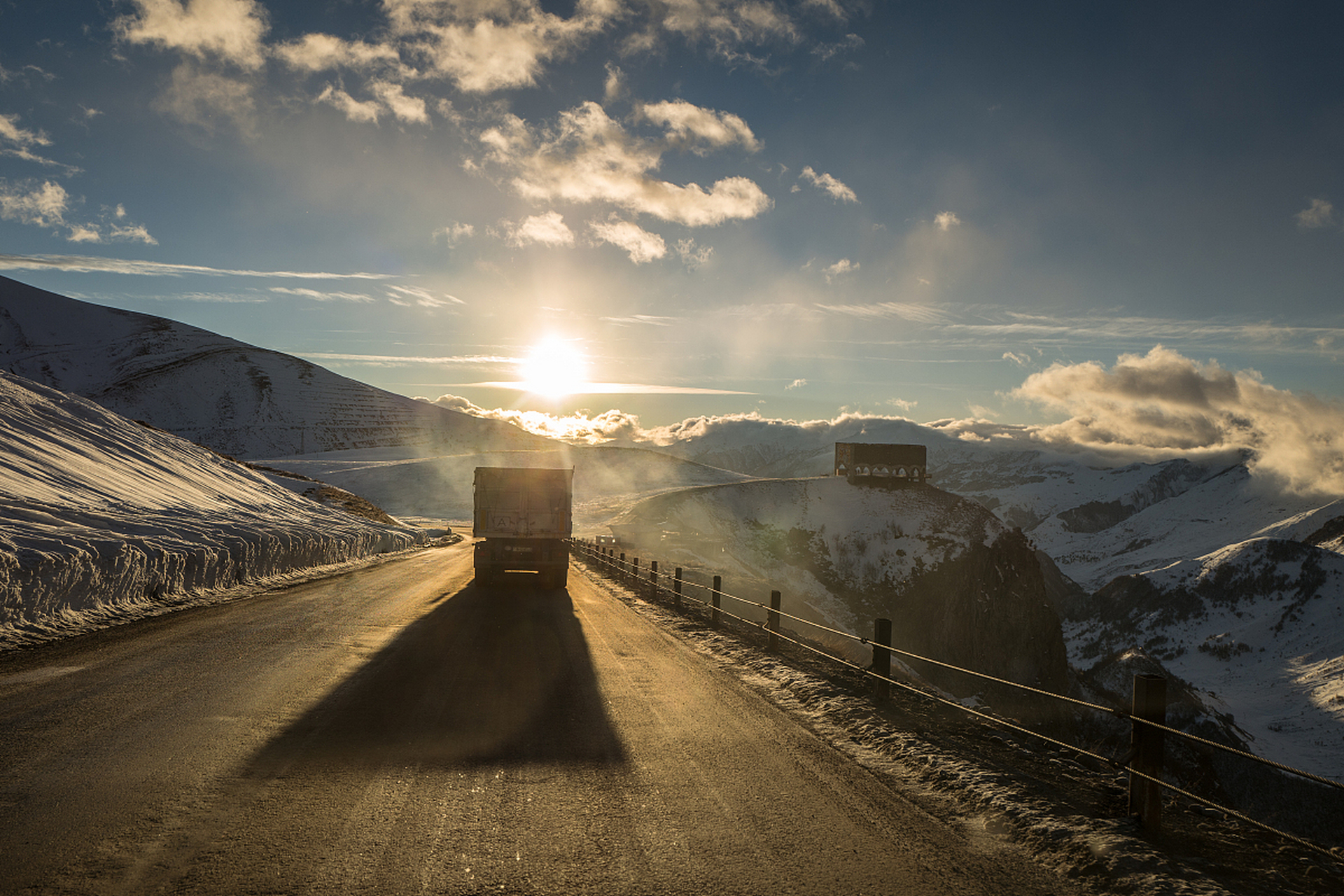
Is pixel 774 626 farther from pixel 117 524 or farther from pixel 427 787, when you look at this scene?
pixel 117 524

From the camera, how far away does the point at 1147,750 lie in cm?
588

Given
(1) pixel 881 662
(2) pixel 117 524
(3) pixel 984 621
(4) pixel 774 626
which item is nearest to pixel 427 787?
(1) pixel 881 662

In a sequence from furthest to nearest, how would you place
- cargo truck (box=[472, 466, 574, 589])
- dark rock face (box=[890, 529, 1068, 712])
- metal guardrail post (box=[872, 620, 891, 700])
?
1. dark rock face (box=[890, 529, 1068, 712])
2. cargo truck (box=[472, 466, 574, 589])
3. metal guardrail post (box=[872, 620, 891, 700])

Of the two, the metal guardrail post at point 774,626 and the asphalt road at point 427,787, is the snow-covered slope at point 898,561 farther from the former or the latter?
the asphalt road at point 427,787

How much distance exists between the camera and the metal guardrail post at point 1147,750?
5680 mm

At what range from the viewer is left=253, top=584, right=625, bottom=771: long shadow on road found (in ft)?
21.5

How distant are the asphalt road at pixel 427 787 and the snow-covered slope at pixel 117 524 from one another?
2684 mm

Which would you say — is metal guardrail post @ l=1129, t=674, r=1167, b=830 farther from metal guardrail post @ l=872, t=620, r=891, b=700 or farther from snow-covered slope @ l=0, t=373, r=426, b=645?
snow-covered slope @ l=0, t=373, r=426, b=645

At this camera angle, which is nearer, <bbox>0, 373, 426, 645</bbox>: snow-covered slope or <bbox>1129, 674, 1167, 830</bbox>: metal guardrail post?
<bbox>1129, 674, 1167, 830</bbox>: metal guardrail post

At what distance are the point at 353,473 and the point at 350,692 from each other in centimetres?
13176

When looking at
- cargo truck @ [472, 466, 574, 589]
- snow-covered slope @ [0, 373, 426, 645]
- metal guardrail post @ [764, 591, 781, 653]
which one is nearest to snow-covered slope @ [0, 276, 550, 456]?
snow-covered slope @ [0, 373, 426, 645]

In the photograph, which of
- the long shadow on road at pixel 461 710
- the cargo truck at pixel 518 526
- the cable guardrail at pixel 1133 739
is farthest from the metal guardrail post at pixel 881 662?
the cargo truck at pixel 518 526

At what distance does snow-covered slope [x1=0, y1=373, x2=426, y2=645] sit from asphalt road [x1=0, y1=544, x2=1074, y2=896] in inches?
106

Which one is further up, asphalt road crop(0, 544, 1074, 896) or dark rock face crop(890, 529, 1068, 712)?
asphalt road crop(0, 544, 1074, 896)
